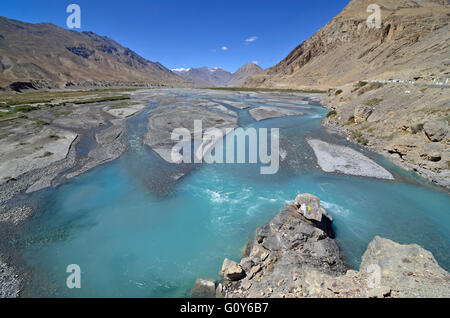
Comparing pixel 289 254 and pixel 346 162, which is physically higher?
pixel 346 162

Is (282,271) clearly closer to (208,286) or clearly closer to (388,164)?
(208,286)

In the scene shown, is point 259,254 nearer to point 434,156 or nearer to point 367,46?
point 434,156

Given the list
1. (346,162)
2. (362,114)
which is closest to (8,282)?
(346,162)

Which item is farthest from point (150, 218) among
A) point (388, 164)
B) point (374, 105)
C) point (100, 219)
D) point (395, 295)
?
point (374, 105)

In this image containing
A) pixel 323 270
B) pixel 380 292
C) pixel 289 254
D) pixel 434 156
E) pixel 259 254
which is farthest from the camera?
pixel 434 156

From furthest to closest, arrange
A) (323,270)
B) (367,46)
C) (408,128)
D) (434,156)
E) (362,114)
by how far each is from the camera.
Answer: (367,46), (362,114), (408,128), (434,156), (323,270)

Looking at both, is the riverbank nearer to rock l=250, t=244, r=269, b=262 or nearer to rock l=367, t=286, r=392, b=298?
rock l=367, t=286, r=392, b=298

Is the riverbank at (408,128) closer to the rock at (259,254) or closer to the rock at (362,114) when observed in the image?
the rock at (362,114)

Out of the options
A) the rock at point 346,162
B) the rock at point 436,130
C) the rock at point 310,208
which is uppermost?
the rock at point 436,130

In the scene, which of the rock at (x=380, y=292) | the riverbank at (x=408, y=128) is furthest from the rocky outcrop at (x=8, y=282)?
the riverbank at (x=408, y=128)
